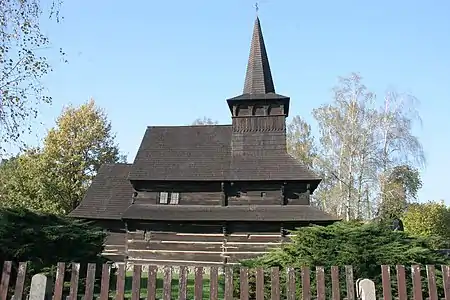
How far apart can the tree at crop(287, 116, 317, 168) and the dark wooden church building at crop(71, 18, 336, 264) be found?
12773 mm

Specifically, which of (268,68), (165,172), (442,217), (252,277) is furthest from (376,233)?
(442,217)

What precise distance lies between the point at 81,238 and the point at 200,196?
12104 millimetres

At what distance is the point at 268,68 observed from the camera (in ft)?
87.5

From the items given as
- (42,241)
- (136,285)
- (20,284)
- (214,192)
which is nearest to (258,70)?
(214,192)

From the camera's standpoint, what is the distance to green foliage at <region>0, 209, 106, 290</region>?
9.16 metres

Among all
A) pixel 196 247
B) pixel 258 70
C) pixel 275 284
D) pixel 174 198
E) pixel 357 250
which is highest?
pixel 258 70

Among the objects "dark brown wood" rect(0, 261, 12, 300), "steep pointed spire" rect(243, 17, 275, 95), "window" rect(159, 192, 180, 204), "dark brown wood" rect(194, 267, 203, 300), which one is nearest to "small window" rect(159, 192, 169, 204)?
"window" rect(159, 192, 180, 204)

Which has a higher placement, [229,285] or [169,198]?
[169,198]

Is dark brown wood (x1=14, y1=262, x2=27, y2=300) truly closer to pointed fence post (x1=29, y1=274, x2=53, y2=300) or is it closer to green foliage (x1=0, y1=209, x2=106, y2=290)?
pointed fence post (x1=29, y1=274, x2=53, y2=300)

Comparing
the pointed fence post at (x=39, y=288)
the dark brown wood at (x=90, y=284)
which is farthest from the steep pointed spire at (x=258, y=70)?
the pointed fence post at (x=39, y=288)

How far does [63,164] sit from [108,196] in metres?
14.1

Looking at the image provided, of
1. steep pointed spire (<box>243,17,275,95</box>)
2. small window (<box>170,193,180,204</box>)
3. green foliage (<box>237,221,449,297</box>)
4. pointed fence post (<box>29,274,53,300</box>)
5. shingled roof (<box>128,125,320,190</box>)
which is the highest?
steep pointed spire (<box>243,17,275,95</box>)

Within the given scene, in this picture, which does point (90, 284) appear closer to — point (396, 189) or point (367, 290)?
point (367, 290)

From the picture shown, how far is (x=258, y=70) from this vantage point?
26062 mm
